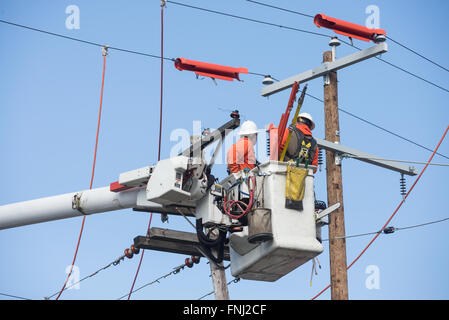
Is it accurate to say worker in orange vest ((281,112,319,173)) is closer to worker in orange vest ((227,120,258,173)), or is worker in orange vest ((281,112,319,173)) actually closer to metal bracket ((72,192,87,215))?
worker in orange vest ((227,120,258,173))

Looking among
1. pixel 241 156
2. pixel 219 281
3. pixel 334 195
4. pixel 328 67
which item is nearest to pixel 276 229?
pixel 241 156

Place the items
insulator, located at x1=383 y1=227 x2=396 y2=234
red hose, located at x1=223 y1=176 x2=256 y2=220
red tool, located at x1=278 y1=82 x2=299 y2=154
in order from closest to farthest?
1. red hose, located at x1=223 y1=176 x2=256 y2=220
2. red tool, located at x1=278 y1=82 x2=299 y2=154
3. insulator, located at x1=383 y1=227 x2=396 y2=234

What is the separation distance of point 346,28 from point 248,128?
278cm

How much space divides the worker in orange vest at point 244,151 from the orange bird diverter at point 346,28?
8.46ft

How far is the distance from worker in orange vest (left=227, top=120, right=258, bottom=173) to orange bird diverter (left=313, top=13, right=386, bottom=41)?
2.58m

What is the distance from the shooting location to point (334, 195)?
1605 centimetres

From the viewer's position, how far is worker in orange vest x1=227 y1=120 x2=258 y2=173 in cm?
1373

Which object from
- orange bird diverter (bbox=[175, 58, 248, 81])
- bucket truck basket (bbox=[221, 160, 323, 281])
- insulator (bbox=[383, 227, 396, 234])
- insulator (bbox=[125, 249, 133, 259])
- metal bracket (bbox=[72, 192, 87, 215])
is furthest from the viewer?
insulator (bbox=[383, 227, 396, 234])

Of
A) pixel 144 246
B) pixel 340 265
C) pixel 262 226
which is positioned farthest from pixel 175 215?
pixel 340 265

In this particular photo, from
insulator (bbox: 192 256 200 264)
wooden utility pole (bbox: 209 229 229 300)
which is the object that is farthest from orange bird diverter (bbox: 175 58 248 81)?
insulator (bbox: 192 256 200 264)

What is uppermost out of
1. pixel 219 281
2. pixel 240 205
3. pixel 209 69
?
pixel 209 69

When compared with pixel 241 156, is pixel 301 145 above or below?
above

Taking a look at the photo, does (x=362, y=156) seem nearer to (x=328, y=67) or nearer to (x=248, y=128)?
(x=328, y=67)
